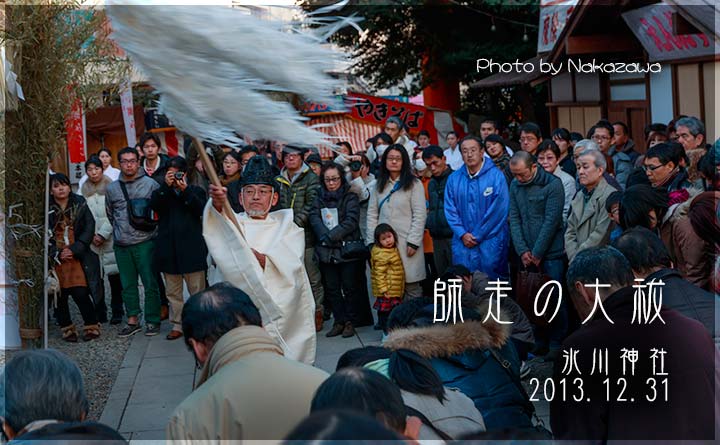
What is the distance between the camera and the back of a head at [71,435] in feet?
8.28

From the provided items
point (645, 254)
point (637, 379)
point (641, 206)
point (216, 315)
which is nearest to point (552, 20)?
point (641, 206)

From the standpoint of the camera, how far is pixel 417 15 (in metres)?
19.4

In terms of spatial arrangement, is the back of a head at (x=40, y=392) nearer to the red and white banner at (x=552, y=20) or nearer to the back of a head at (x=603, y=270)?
the back of a head at (x=603, y=270)

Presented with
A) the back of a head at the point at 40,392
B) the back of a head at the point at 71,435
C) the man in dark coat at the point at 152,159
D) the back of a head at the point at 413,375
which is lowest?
the back of a head at the point at 413,375

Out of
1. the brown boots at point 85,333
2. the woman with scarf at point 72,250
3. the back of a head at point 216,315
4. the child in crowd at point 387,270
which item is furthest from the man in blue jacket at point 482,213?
the back of a head at point 216,315

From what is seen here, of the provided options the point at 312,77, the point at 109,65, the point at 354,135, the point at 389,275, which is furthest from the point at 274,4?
the point at 354,135

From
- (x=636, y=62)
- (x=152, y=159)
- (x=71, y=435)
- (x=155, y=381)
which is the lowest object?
(x=155, y=381)

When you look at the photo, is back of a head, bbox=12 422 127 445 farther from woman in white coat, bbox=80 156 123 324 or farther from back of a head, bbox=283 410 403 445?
woman in white coat, bbox=80 156 123 324

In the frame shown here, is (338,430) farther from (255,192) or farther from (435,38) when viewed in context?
(435,38)

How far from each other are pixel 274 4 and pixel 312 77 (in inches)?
15.9

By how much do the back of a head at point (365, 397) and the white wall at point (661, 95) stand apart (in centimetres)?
997

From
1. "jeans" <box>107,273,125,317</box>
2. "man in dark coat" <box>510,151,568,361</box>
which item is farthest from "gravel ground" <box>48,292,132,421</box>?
"man in dark coat" <box>510,151,568,361</box>

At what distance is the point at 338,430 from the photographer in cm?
178

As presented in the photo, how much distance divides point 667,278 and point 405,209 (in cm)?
475
